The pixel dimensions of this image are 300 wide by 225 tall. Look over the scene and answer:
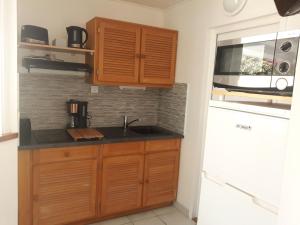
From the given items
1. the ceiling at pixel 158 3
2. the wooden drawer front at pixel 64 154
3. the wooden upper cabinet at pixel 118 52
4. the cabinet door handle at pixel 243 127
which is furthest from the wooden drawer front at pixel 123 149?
the ceiling at pixel 158 3

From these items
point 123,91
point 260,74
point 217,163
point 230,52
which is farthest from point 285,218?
point 123,91

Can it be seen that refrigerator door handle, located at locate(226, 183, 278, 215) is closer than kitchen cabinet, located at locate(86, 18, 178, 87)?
Yes

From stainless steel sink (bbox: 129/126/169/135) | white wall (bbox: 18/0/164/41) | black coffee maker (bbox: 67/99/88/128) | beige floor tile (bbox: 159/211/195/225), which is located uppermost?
white wall (bbox: 18/0/164/41)

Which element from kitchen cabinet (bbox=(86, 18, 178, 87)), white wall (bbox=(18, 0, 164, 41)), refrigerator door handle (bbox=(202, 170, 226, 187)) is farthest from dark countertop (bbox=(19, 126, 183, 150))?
refrigerator door handle (bbox=(202, 170, 226, 187))

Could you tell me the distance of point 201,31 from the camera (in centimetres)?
261

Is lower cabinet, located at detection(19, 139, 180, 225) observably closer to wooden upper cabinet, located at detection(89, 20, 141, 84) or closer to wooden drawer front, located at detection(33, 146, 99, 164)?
wooden drawer front, located at detection(33, 146, 99, 164)

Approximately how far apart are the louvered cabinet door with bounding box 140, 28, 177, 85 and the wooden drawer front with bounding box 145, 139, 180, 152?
2.21 ft

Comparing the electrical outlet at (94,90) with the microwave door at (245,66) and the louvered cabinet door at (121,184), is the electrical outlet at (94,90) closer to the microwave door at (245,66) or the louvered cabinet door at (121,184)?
the louvered cabinet door at (121,184)

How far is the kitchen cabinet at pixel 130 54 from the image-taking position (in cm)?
251

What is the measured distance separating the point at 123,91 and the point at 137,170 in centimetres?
98

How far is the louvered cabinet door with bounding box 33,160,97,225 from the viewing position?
7.24 ft

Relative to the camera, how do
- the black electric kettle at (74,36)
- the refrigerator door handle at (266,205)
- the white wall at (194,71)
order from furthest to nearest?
the white wall at (194,71) → the black electric kettle at (74,36) → the refrigerator door handle at (266,205)

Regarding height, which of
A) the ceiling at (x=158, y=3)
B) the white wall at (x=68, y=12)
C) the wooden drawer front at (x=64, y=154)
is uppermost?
the ceiling at (x=158, y=3)

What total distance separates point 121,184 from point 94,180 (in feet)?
0.98
